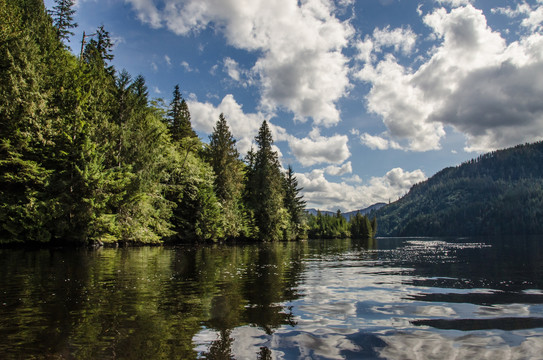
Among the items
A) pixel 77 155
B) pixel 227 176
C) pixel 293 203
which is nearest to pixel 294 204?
pixel 293 203

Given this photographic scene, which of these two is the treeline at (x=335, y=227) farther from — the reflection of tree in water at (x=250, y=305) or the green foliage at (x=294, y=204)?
the reflection of tree in water at (x=250, y=305)

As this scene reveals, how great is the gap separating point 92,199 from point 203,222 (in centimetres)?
2094

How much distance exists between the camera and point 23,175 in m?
23.5

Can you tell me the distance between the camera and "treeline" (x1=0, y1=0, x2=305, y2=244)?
23.3 m

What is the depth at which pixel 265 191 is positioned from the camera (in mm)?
61781

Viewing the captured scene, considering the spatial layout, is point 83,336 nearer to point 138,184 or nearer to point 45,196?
point 45,196

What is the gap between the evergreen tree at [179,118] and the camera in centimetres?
5788

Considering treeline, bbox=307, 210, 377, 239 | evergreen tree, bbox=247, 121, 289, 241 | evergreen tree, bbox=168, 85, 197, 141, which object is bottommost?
treeline, bbox=307, 210, 377, 239

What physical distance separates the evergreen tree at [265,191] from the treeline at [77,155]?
53.1 feet

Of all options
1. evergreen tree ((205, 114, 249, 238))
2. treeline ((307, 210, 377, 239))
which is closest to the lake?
evergreen tree ((205, 114, 249, 238))

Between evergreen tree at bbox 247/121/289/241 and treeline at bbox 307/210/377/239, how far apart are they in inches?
2034

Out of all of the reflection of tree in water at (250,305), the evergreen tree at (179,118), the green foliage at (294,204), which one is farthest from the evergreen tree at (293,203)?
the reflection of tree in water at (250,305)

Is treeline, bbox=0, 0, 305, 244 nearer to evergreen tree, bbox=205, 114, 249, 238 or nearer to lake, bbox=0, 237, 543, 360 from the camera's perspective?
evergreen tree, bbox=205, 114, 249, 238

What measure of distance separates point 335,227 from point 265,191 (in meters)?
80.2
